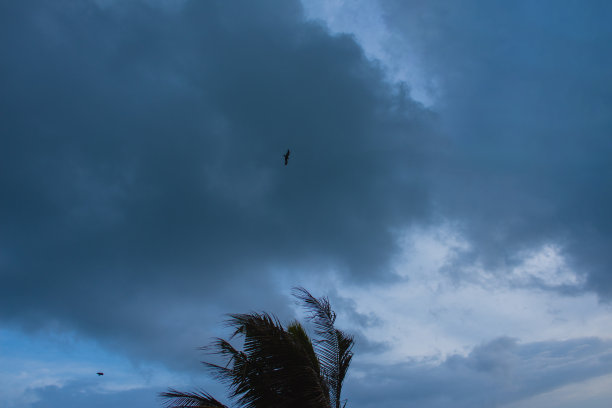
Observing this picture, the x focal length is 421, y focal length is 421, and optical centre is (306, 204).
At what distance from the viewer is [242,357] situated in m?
10.9

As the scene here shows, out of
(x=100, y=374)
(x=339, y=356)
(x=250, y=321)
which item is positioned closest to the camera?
(x=250, y=321)

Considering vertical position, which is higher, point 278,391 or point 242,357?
point 242,357

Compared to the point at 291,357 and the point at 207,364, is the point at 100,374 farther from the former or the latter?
the point at 291,357

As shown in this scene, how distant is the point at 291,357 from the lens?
1034 cm

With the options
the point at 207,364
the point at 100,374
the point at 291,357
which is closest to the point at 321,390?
the point at 291,357

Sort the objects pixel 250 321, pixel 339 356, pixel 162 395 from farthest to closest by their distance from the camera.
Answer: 1. pixel 339 356
2. pixel 250 321
3. pixel 162 395

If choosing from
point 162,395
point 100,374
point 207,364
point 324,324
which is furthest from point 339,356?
point 100,374

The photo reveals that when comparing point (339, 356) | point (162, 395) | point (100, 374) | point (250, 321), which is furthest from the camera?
point (100, 374)

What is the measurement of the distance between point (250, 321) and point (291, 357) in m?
1.34

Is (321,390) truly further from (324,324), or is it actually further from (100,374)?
(100,374)

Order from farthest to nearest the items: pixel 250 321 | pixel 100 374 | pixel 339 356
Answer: pixel 100 374 < pixel 339 356 < pixel 250 321

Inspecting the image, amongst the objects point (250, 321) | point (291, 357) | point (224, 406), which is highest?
point (250, 321)

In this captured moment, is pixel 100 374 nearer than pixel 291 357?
No

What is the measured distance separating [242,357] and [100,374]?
9.83 metres
